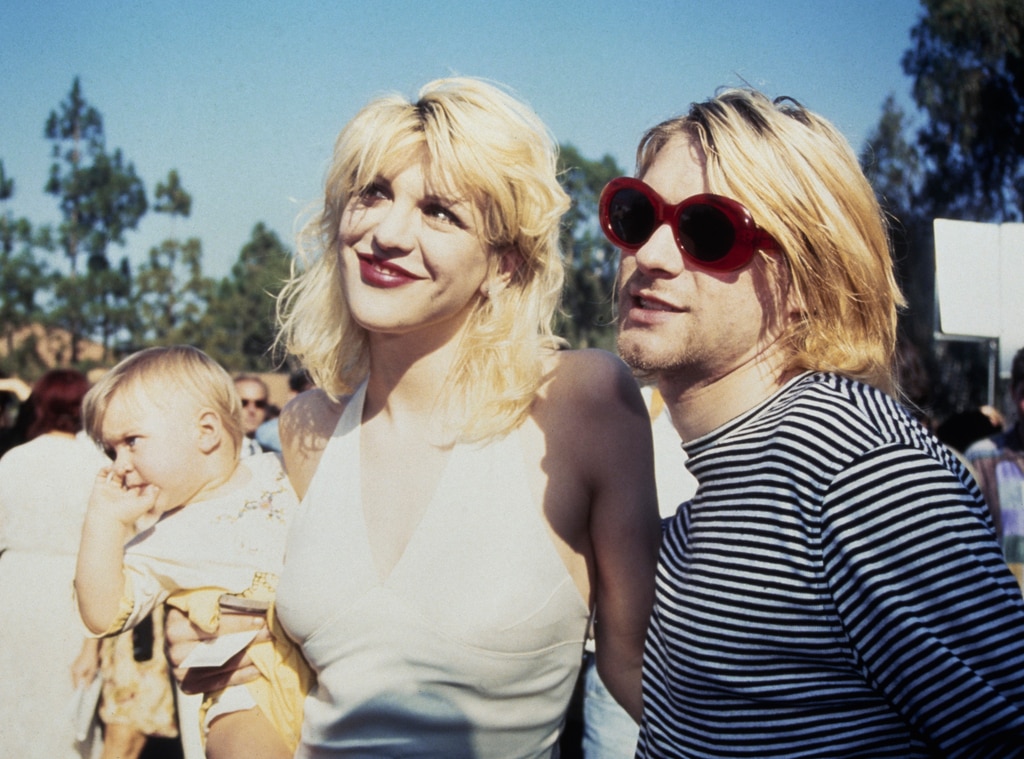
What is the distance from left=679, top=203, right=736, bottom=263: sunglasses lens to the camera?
4.82 feet

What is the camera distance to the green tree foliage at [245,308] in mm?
42688

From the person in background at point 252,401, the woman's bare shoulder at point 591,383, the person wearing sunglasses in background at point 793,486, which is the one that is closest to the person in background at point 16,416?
the person in background at point 252,401

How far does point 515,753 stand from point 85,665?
301cm

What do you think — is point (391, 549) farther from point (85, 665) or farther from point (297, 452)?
point (85, 665)

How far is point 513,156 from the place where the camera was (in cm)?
203

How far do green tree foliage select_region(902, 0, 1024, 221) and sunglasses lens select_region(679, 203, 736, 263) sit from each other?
20007 mm

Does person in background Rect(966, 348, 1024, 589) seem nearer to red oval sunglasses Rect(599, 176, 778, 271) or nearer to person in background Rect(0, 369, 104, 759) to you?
red oval sunglasses Rect(599, 176, 778, 271)

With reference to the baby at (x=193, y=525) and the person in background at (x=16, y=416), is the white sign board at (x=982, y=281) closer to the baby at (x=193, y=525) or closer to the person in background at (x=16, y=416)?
the baby at (x=193, y=525)

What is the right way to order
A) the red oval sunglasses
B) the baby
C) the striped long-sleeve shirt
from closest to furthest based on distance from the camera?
the striped long-sleeve shirt → the red oval sunglasses → the baby

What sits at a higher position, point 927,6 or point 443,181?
point 927,6

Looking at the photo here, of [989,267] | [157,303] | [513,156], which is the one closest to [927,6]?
[989,267]

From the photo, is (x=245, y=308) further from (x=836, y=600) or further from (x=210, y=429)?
(x=836, y=600)

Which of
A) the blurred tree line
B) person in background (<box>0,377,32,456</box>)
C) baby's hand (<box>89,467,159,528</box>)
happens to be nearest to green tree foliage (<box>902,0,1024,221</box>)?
the blurred tree line

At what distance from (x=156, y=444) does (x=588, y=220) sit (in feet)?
162
